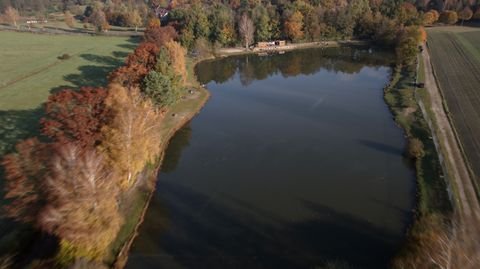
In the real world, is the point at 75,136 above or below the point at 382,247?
above

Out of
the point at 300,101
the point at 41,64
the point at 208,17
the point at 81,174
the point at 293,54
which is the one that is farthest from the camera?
the point at 208,17

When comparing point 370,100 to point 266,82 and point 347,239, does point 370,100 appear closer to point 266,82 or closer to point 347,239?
point 266,82

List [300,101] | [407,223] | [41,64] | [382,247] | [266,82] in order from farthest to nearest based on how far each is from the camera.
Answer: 1. [41,64]
2. [266,82]
3. [300,101]
4. [407,223]
5. [382,247]

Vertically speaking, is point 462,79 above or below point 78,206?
below

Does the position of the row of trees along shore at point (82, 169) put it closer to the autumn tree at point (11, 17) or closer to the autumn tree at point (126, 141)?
the autumn tree at point (126, 141)

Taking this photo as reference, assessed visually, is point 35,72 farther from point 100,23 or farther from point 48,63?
point 100,23

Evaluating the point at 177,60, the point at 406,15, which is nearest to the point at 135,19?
the point at 177,60

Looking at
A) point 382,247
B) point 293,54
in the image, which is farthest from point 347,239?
point 293,54
